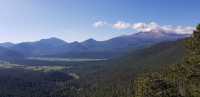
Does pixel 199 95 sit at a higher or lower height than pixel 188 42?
lower

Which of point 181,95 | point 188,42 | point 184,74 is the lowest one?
point 181,95

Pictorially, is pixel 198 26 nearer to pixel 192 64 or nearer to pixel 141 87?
pixel 192 64

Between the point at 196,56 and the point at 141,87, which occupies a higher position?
the point at 196,56

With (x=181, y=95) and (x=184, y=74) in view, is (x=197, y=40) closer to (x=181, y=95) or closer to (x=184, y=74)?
(x=184, y=74)

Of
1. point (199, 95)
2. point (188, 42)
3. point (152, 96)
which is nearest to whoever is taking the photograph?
point (199, 95)

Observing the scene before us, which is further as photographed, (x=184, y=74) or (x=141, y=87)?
(x=141, y=87)

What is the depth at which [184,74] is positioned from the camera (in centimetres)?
4609

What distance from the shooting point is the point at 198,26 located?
1709 inches

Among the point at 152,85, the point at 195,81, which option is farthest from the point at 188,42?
the point at 152,85

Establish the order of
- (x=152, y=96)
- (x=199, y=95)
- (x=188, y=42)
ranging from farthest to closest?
(x=152, y=96) < (x=188, y=42) < (x=199, y=95)

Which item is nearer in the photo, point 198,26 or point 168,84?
point 198,26

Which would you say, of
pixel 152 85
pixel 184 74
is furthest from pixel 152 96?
pixel 184 74

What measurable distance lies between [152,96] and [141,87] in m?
2.76

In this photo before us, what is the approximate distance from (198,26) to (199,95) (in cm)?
866
